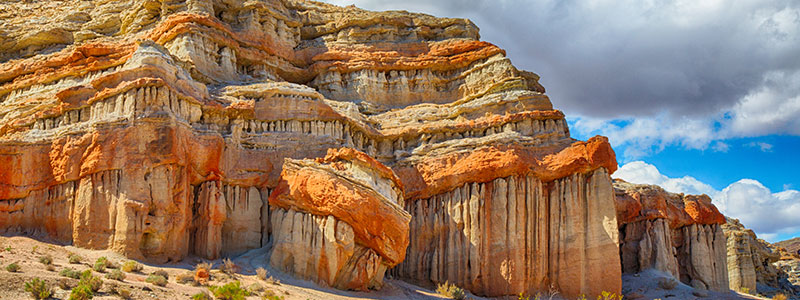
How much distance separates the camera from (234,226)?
29797 mm

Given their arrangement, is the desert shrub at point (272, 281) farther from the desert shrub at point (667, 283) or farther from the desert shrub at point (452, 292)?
the desert shrub at point (667, 283)

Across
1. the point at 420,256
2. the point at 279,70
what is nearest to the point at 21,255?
the point at 420,256

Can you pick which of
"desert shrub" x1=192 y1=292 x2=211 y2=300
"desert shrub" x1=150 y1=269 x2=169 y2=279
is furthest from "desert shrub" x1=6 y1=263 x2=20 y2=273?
"desert shrub" x1=192 y1=292 x2=211 y2=300

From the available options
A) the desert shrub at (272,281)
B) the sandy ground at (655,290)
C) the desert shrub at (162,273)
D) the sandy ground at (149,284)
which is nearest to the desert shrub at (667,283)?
the sandy ground at (655,290)

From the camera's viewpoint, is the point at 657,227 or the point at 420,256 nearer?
the point at 420,256

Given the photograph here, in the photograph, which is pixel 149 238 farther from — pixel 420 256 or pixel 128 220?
pixel 420 256

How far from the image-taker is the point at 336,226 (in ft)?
89.2

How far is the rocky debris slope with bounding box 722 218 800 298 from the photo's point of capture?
50.7 m

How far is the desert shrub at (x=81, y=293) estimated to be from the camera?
1716cm

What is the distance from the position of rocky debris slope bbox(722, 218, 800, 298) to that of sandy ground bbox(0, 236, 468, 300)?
2985 cm

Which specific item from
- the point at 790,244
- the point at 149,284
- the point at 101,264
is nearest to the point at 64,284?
the point at 149,284

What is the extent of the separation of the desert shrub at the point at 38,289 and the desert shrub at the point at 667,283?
96.6ft

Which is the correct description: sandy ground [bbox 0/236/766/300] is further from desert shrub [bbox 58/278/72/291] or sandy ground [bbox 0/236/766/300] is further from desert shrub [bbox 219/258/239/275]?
desert shrub [bbox 219/258/239/275]

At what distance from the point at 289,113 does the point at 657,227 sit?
71.7 ft
